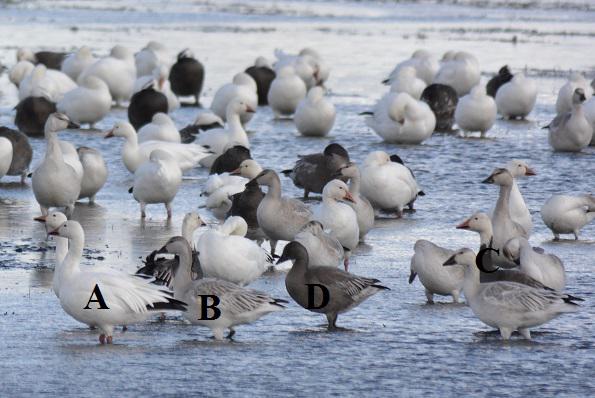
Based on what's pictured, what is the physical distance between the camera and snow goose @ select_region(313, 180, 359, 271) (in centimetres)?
1196

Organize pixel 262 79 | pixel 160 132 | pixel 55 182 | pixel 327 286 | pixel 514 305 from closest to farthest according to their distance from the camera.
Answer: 1. pixel 514 305
2. pixel 327 286
3. pixel 55 182
4. pixel 160 132
5. pixel 262 79

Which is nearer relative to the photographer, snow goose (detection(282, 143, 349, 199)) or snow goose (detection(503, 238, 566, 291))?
snow goose (detection(503, 238, 566, 291))

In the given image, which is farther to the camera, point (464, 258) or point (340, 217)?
point (340, 217)

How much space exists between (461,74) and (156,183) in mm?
11693

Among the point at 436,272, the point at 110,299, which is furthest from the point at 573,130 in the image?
the point at 110,299

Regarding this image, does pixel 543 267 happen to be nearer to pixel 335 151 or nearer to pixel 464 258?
pixel 464 258

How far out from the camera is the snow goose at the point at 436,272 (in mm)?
10391

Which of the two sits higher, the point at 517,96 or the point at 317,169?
the point at 517,96

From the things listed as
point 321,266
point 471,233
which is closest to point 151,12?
point 471,233

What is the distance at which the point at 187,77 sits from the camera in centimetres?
2456

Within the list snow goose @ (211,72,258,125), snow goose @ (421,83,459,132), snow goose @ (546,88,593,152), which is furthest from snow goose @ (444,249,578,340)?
snow goose @ (211,72,258,125)

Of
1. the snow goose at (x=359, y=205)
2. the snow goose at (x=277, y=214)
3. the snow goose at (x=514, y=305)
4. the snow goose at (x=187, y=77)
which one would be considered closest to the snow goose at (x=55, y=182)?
the snow goose at (x=277, y=214)

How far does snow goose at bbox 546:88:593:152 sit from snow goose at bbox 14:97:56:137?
23.4ft

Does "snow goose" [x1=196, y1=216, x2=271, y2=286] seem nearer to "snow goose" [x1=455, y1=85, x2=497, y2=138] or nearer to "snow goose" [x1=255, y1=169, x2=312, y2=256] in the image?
"snow goose" [x1=255, y1=169, x2=312, y2=256]
